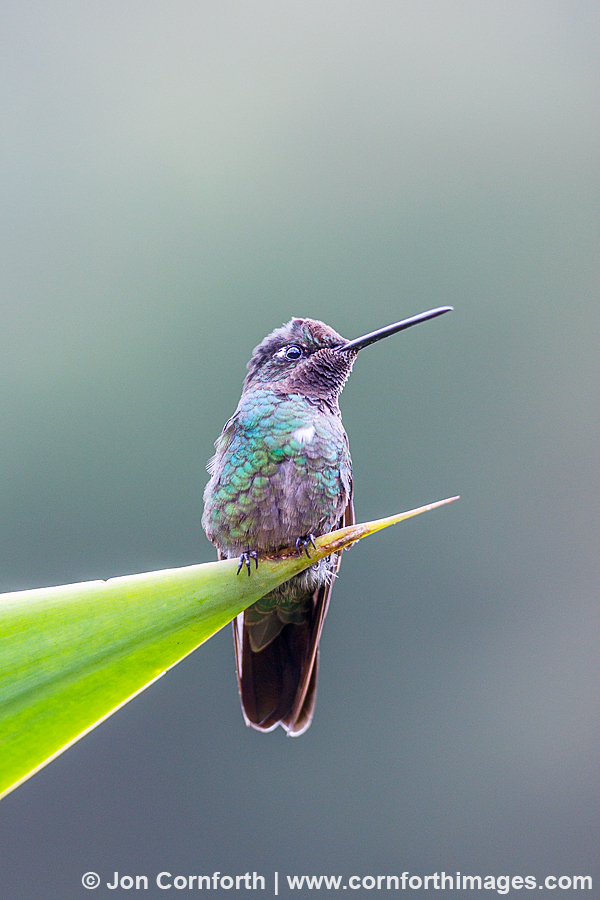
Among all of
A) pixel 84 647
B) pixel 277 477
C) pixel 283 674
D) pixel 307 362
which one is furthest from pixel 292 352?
pixel 84 647

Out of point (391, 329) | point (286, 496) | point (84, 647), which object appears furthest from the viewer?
point (286, 496)

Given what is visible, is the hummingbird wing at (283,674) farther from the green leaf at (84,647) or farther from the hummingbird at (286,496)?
the green leaf at (84,647)

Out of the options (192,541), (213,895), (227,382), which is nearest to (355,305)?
(227,382)

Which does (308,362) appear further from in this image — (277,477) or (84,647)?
(84,647)

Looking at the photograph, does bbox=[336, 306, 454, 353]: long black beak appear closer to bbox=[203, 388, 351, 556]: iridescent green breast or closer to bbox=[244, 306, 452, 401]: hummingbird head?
bbox=[244, 306, 452, 401]: hummingbird head

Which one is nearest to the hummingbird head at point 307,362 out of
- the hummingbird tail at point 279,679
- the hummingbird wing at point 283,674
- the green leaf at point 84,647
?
the hummingbird wing at point 283,674

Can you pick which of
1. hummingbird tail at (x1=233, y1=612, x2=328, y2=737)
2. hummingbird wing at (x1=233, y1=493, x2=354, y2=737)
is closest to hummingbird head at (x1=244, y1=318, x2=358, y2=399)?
hummingbird wing at (x1=233, y1=493, x2=354, y2=737)

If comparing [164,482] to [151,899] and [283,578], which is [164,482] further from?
[283,578]
